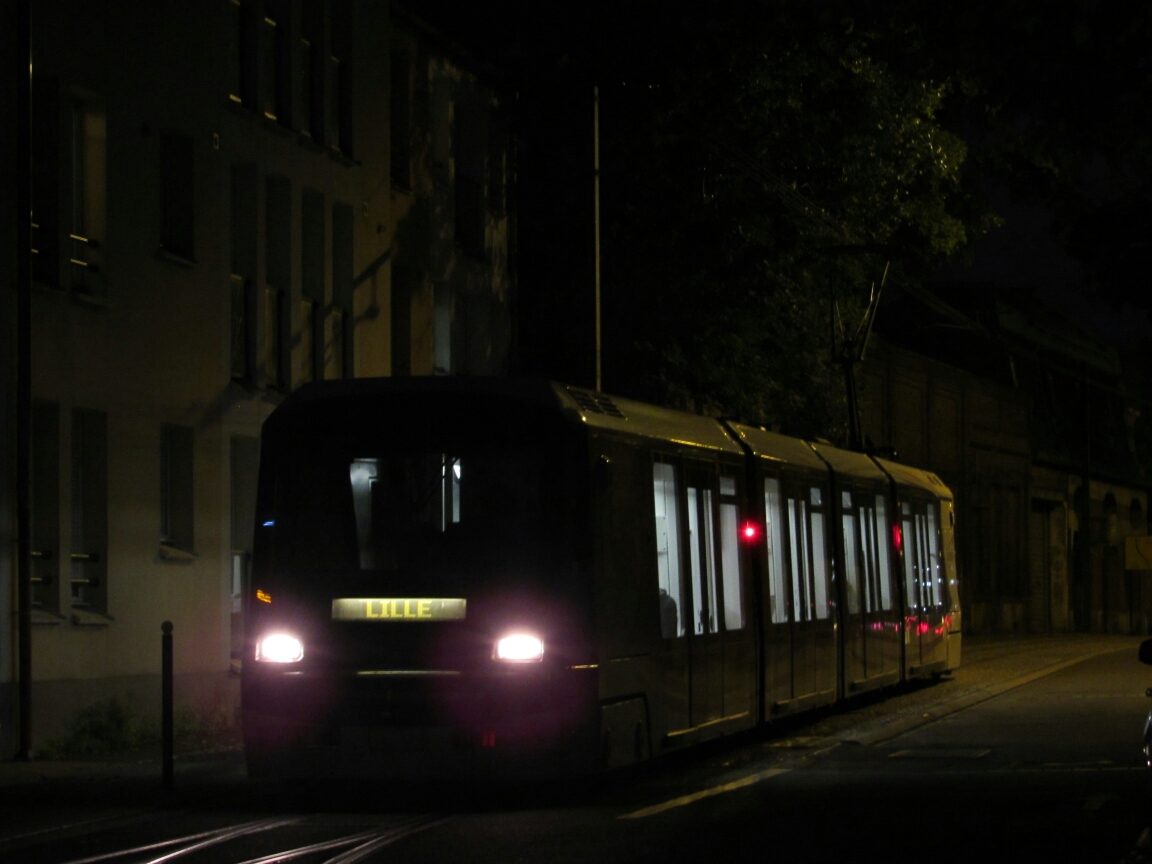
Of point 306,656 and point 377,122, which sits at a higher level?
point 377,122

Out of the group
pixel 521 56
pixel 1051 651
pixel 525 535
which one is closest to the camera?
pixel 525 535

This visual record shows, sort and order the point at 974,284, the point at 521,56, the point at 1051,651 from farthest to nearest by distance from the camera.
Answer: the point at 974,284
the point at 1051,651
the point at 521,56

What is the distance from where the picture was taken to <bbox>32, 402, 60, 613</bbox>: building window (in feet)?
63.7

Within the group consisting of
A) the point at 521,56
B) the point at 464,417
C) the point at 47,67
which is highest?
the point at 521,56

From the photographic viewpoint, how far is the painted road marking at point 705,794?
41.9 ft

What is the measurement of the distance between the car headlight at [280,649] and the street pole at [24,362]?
5.12 metres

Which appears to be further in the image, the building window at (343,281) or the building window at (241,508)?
the building window at (343,281)

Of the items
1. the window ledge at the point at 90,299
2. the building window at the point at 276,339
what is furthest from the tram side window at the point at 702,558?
the building window at the point at 276,339

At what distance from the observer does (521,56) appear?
3350 cm

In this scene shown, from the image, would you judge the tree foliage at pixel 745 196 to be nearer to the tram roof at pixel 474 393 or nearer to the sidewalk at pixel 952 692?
the sidewalk at pixel 952 692

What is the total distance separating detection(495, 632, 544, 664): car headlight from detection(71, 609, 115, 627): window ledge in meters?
7.57

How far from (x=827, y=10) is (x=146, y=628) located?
1047 cm

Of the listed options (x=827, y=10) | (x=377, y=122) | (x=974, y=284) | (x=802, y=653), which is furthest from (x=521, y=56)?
(x=974, y=284)

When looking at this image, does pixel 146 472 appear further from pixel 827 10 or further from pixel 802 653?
pixel 827 10
